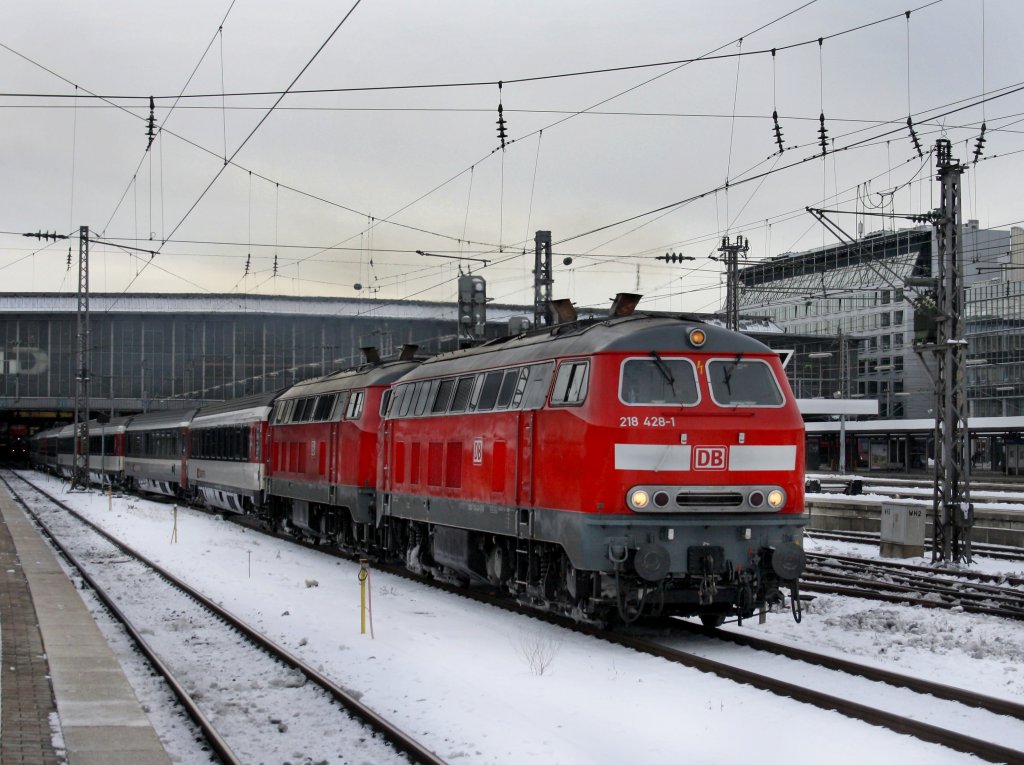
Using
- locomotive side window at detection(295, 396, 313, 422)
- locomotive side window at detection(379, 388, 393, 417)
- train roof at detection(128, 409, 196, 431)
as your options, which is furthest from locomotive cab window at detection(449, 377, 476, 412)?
train roof at detection(128, 409, 196, 431)

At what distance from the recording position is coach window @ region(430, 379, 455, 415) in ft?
62.6

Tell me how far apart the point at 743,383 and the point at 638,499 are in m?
2.22

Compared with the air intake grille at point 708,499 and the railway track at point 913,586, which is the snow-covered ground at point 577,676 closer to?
the railway track at point 913,586

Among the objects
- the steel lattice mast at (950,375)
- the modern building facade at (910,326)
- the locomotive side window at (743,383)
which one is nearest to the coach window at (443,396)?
the locomotive side window at (743,383)

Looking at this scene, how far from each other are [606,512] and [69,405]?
88424mm

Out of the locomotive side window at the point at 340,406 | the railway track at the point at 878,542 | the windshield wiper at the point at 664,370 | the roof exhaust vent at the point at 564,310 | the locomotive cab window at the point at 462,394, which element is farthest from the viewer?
the railway track at the point at 878,542

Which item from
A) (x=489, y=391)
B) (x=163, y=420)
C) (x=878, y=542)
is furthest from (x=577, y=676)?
(x=163, y=420)

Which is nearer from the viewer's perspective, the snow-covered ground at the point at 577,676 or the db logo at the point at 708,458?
the snow-covered ground at the point at 577,676

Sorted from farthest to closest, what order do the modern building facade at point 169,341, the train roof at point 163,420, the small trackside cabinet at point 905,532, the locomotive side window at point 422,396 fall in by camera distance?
the modern building facade at point 169,341
the train roof at point 163,420
the small trackside cabinet at point 905,532
the locomotive side window at point 422,396

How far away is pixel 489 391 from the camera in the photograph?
1730 centimetres

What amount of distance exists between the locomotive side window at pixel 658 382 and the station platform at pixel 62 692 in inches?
265

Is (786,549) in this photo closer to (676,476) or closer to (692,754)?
(676,476)

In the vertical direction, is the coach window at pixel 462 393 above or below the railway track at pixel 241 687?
above

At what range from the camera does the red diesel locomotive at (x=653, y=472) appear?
13.8 metres
